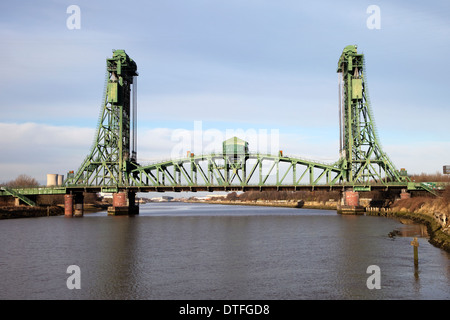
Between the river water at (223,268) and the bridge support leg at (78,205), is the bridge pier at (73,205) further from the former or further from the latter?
the river water at (223,268)

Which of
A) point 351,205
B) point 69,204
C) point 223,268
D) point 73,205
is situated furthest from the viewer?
point 73,205

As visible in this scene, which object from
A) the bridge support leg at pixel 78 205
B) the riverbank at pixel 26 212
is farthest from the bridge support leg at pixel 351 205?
the riverbank at pixel 26 212

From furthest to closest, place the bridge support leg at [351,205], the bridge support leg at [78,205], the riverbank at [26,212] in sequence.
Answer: the bridge support leg at [78,205]
the bridge support leg at [351,205]
the riverbank at [26,212]

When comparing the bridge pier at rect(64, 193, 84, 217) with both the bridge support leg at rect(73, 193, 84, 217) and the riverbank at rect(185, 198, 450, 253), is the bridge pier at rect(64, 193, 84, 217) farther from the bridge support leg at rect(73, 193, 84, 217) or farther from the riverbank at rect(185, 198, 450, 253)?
the riverbank at rect(185, 198, 450, 253)

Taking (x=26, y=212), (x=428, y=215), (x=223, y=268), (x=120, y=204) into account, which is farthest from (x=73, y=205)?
(x=223, y=268)

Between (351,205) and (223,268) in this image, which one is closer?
(223,268)

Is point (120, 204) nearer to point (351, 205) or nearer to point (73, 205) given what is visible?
point (73, 205)

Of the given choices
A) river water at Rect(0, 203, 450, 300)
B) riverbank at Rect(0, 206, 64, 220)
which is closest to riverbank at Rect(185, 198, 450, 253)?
river water at Rect(0, 203, 450, 300)

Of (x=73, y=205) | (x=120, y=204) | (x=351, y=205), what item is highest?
(x=120, y=204)

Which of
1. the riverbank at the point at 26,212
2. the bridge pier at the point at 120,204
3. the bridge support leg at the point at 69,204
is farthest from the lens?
the bridge support leg at the point at 69,204

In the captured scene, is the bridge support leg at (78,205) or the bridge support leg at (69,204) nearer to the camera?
the bridge support leg at (69,204)
